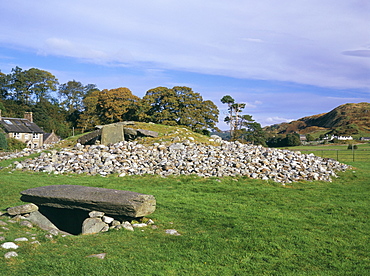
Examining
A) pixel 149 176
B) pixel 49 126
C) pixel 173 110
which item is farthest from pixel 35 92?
pixel 149 176

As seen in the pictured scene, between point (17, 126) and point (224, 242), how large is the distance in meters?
61.4

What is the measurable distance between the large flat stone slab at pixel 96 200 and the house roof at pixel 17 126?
53.0 meters

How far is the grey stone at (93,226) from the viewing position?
8305mm

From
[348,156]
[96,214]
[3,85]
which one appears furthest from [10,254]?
[3,85]

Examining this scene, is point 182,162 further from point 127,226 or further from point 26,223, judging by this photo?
point 26,223

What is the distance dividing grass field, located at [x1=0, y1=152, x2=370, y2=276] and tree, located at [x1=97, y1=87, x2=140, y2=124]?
41309 mm

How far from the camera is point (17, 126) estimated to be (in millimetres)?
59438

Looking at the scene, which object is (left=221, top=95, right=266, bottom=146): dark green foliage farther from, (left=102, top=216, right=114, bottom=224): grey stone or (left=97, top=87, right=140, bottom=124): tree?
(left=102, top=216, right=114, bottom=224): grey stone

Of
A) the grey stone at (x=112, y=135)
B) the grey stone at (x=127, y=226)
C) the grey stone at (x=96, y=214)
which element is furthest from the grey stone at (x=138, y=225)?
the grey stone at (x=112, y=135)

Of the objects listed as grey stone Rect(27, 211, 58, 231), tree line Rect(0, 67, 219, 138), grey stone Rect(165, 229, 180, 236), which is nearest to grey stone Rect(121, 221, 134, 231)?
grey stone Rect(165, 229, 180, 236)

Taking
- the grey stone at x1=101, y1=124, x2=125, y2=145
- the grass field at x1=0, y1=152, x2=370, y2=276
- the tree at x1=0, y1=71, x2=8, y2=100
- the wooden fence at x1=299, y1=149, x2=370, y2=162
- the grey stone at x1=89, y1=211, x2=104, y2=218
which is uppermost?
the tree at x1=0, y1=71, x2=8, y2=100

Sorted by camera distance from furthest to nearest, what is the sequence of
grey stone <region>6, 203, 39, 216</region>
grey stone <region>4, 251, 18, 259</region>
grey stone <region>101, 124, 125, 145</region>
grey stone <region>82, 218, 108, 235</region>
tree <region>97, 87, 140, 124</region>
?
tree <region>97, 87, 140, 124</region>, grey stone <region>101, 124, 125, 145</region>, grey stone <region>6, 203, 39, 216</region>, grey stone <region>82, 218, 108, 235</region>, grey stone <region>4, 251, 18, 259</region>

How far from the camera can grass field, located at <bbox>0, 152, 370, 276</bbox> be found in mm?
5828

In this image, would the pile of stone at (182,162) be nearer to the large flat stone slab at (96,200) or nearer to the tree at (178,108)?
the large flat stone slab at (96,200)
